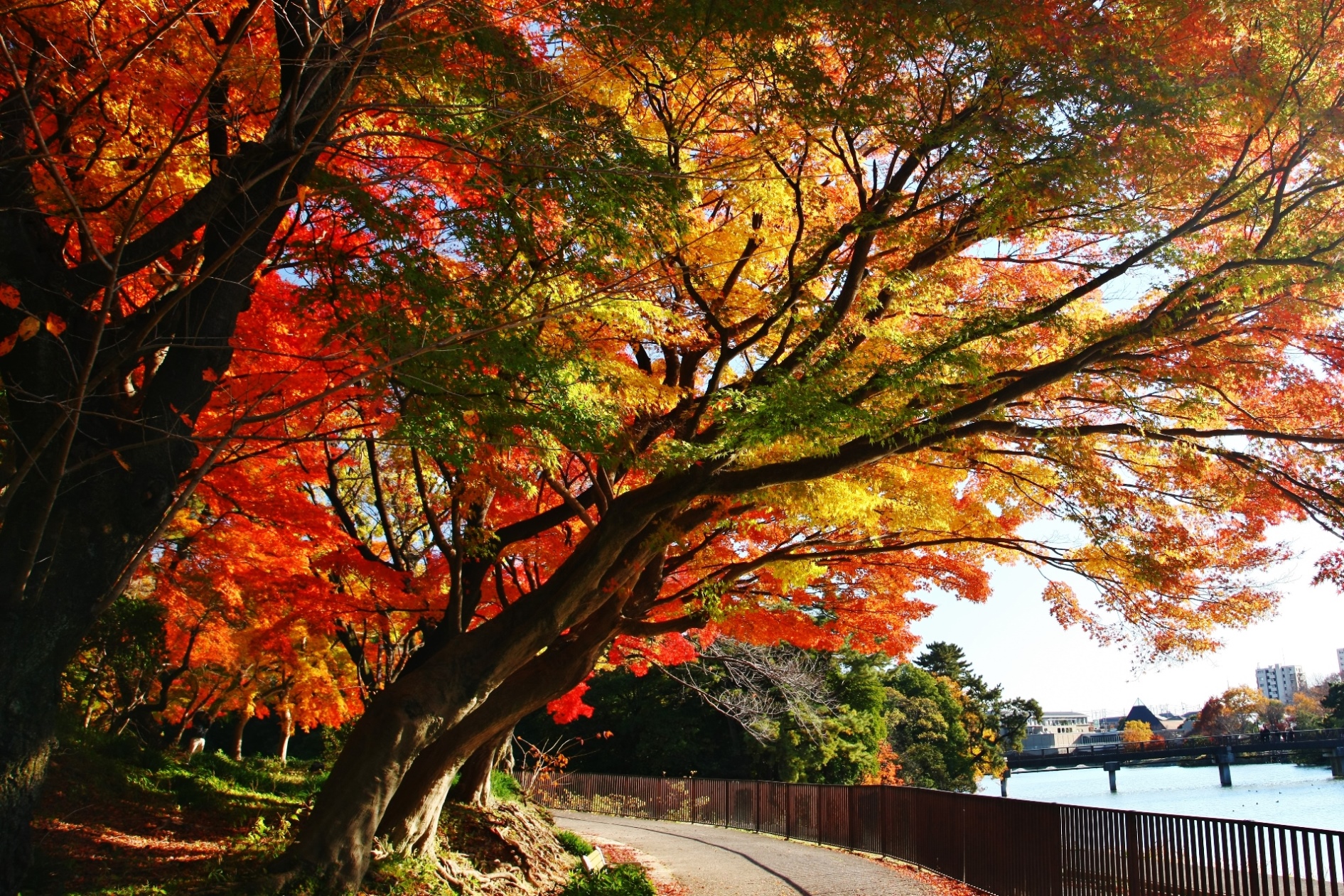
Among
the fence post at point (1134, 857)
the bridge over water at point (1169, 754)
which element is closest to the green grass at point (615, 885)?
the fence post at point (1134, 857)

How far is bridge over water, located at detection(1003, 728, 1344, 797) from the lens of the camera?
46.6m

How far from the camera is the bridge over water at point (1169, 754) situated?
46.6 m

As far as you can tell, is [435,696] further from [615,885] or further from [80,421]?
[80,421]

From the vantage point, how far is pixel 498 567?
12219mm

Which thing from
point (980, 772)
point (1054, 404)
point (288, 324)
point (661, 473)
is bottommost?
point (980, 772)

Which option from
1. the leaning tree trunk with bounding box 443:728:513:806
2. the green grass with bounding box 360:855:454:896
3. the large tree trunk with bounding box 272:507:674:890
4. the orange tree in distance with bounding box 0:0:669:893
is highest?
the orange tree in distance with bounding box 0:0:669:893

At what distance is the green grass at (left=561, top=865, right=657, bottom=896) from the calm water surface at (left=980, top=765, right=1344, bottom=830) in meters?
11.1

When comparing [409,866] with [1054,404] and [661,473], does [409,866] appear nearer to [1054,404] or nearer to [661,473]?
[661,473]

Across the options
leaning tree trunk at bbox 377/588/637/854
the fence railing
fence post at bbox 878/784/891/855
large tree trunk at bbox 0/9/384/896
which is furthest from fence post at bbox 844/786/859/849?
large tree trunk at bbox 0/9/384/896

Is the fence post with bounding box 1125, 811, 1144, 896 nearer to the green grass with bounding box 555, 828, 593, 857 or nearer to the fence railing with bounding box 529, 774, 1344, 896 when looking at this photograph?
the fence railing with bounding box 529, 774, 1344, 896

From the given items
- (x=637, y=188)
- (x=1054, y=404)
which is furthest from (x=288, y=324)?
(x=1054, y=404)

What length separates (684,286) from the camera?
854 centimetres

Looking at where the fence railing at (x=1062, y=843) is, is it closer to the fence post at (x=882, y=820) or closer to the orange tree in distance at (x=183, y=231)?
the fence post at (x=882, y=820)

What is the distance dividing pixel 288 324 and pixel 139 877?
551 cm
